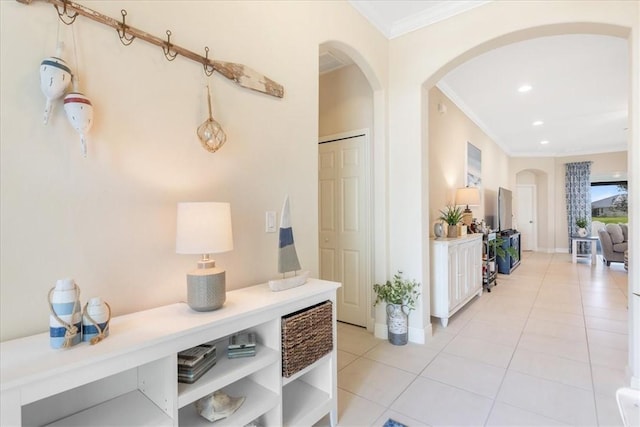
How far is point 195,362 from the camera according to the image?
124 centimetres

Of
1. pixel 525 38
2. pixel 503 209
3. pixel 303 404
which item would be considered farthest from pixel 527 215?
pixel 303 404

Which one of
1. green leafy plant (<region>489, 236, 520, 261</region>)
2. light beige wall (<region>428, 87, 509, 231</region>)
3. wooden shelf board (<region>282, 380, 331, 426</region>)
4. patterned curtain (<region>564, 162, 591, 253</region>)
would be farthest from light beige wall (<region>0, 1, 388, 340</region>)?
patterned curtain (<region>564, 162, 591, 253</region>)

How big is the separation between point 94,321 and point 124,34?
1123 millimetres

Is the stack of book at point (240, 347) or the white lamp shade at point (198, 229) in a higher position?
the white lamp shade at point (198, 229)

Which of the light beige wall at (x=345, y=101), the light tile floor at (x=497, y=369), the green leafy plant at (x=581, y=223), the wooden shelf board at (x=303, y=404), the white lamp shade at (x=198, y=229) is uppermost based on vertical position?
the light beige wall at (x=345, y=101)

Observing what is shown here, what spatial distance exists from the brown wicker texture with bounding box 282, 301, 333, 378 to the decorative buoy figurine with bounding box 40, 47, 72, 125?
1253mm

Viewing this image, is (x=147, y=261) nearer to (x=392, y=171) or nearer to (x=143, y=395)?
(x=143, y=395)

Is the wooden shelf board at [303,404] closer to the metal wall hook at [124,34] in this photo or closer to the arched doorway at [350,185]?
the arched doorway at [350,185]

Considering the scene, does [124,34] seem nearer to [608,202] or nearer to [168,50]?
[168,50]

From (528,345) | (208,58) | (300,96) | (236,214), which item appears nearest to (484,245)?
(528,345)

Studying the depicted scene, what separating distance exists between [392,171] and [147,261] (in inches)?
91.4

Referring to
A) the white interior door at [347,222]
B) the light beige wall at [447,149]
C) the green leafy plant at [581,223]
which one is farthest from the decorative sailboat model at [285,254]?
the green leafy plant at [581,223]

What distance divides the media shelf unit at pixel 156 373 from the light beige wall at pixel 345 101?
2144mm

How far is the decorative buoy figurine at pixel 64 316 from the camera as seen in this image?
936 millimetres
